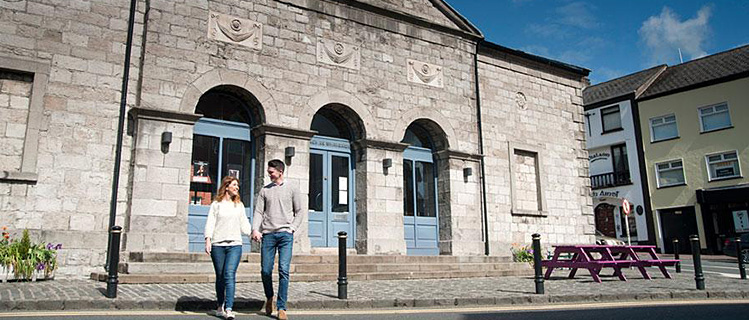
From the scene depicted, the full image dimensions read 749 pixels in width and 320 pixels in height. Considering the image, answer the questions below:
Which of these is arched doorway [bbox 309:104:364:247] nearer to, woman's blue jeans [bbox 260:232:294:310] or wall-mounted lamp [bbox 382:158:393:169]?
wall-mounted lamp [bbox 382:158:393:169]

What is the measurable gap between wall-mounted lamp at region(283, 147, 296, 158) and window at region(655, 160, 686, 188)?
70.6ft

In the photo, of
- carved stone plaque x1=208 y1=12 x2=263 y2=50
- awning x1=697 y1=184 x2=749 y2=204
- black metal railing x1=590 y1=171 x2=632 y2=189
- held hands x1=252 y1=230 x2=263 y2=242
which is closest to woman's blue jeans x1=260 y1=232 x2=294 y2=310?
held hands x1=252 y1=230 x2=263 y2=242

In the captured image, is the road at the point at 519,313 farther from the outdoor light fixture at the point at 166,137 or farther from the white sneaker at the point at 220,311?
the outdoor light fixture at the point at 166,137

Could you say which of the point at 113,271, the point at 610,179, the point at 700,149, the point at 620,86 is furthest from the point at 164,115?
the point at 620,86

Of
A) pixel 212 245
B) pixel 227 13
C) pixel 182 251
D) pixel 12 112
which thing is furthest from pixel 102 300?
pixel 227 13

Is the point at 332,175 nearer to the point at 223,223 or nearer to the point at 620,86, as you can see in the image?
the point at 223,223

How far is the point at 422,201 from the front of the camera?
46.8 feet

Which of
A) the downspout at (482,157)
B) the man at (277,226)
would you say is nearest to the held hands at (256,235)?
the man at (277,226)

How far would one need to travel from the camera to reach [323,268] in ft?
34.2

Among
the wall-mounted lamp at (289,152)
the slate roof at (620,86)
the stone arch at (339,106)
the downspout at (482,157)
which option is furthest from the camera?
the slate roof at (620,86)

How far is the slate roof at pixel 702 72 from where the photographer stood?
25.1m

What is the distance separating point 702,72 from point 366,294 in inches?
986

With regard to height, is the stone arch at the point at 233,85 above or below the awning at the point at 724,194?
above

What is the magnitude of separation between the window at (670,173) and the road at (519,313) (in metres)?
21.1
